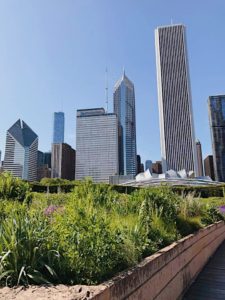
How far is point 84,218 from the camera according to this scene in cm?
302

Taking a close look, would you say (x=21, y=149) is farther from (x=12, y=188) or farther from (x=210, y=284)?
(x=210, y=284)

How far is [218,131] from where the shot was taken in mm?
134125

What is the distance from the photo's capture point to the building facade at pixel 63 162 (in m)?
135

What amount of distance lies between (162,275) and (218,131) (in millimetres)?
139938

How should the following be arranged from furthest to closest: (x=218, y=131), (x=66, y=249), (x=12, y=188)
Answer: (x=218, y=131) < (x=12, y=188) < (x=66, y=249)

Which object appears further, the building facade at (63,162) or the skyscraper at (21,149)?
the building facade at (63,162)

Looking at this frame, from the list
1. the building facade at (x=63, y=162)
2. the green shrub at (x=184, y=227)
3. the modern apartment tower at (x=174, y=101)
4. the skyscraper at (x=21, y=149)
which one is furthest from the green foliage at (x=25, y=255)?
the building facade at (x=63, y=162)

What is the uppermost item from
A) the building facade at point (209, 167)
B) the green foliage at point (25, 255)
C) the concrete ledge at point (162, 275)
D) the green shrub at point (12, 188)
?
the building facade at point (209, 167)

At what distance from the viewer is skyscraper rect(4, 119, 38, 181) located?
4222 inches

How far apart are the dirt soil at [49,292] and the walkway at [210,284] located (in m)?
2.35

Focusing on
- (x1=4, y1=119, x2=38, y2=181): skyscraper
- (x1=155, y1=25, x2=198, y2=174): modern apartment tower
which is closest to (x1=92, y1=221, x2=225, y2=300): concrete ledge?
(x1=4, y1=119, x2=38, y2=181): skyscraper

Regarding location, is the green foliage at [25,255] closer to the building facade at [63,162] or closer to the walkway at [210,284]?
the walkway at [210,284]

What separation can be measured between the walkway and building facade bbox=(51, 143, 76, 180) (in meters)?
128

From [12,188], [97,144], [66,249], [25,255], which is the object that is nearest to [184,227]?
[66,249]
